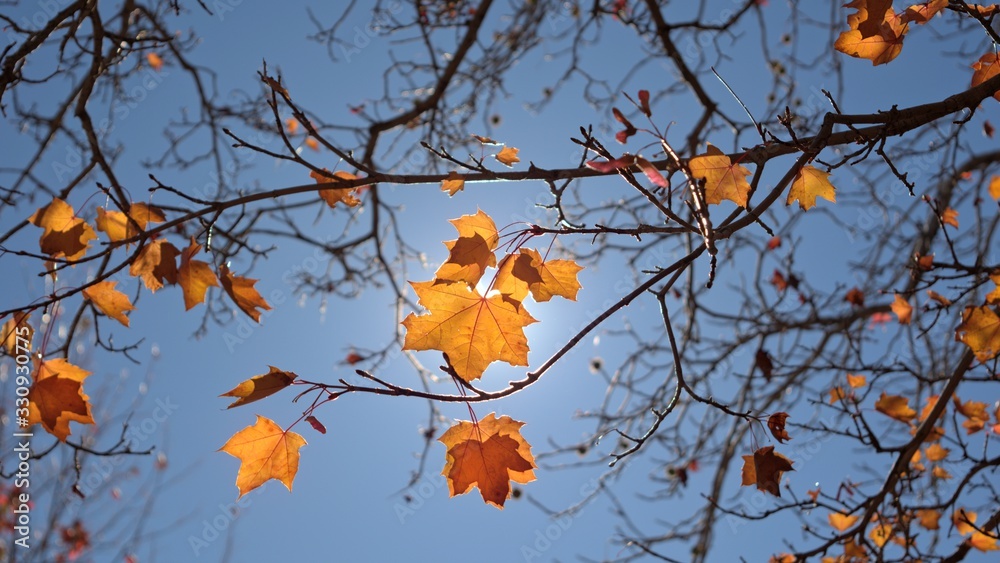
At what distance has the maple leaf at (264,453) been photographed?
5.03 feet

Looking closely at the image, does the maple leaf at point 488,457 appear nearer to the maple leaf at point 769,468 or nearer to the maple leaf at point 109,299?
the maple leaf at point 769,468

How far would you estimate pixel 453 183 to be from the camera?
1.69m

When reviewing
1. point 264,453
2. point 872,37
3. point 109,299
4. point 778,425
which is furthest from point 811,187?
point 109,299

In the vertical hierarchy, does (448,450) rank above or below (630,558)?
below

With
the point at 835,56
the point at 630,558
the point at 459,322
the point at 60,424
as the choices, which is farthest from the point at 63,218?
the point at 835,56

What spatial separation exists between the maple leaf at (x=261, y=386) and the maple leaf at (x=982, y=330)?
2.15 m

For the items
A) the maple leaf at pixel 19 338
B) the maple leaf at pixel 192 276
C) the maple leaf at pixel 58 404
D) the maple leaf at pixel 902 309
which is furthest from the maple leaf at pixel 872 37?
the maple leaf at pixel 19 338

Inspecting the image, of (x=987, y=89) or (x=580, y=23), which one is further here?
(x=580, y=23)

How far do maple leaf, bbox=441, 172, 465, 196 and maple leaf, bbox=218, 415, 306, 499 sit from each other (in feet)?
2.34

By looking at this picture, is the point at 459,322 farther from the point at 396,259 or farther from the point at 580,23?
the point at 580,23

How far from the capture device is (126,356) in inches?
99.7

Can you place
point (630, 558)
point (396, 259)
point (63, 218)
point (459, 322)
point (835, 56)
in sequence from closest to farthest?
point (459, 322) → point (63, 218) → point (630, 558) → point (835, 56) → point (396, 259)

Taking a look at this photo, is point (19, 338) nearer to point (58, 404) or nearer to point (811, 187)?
point (58, 404)

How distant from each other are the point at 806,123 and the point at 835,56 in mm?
840
